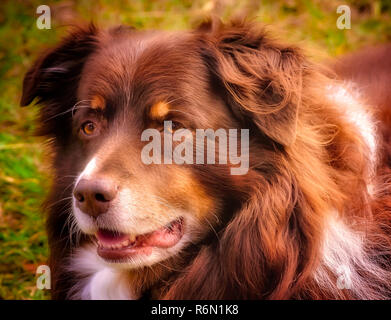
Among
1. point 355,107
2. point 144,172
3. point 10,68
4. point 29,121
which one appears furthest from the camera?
point 10,68

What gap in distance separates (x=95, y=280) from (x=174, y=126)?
120 centimetres

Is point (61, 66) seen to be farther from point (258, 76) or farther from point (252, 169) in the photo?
point (252, 169)

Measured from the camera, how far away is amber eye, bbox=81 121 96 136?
3.05 meters

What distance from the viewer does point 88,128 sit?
308cm

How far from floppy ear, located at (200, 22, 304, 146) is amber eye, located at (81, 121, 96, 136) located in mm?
787

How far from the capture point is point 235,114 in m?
2.91

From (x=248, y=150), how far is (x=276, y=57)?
0.56 metres

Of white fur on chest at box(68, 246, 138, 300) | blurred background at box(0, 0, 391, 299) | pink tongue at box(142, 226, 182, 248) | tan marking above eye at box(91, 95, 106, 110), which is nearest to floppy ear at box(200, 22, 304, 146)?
tan marking above eye at box(91, 95, 106, 110)

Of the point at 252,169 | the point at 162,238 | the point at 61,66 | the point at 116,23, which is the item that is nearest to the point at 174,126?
the point at 252,169

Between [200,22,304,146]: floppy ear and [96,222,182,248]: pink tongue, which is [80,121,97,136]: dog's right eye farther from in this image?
[200,22,304,146]: floppy ear

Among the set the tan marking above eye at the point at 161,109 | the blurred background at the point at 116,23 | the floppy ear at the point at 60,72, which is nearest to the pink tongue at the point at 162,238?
the tan marking above eye at the point at 161,109

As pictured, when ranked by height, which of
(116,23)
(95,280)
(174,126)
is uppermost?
(116,23)
